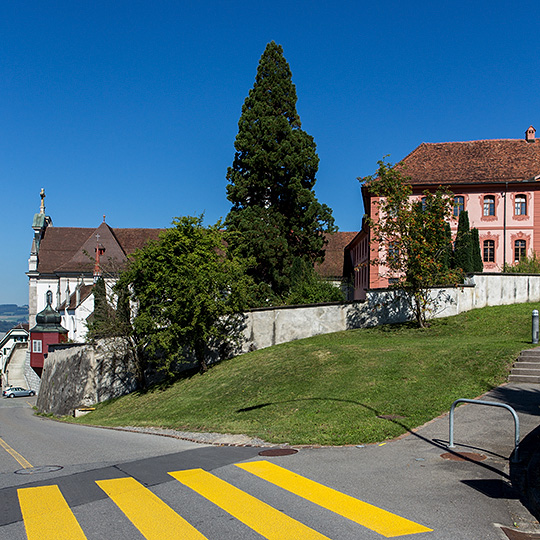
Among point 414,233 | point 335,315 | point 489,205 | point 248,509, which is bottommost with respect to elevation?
point 248,509

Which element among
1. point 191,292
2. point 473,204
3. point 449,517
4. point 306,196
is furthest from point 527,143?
point 449,517

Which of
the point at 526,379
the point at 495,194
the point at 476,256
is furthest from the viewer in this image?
the point at 495,194

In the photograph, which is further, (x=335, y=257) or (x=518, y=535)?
(x=335, y=257)

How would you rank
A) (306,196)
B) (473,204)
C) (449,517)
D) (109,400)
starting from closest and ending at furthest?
(449,517) → (109,400) → (306,196) → (473,204)

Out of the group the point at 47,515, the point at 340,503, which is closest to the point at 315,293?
the point at 340,503

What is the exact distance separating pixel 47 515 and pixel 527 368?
14.1 metres

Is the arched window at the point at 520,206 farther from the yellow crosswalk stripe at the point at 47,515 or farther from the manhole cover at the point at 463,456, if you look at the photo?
the yellow crosswalk stripe at the point at 47,515

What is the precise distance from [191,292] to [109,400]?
10674 millimetres

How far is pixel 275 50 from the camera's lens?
47188mm

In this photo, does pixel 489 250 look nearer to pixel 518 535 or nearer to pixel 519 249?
pixel 519 249

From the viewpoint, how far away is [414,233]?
27125mm

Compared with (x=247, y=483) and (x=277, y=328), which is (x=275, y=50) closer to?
(x=277, y=328)

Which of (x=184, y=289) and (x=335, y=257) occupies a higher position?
(x=335, y=257)

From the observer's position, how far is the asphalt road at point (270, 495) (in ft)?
22.1
